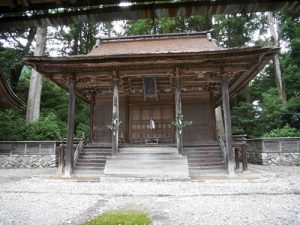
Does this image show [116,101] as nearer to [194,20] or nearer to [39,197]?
[39,197]

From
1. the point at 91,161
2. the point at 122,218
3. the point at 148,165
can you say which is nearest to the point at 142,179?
the point at 148,165

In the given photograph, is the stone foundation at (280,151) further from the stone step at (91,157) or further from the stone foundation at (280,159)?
the stone step at (91,157)

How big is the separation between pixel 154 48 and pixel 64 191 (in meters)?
10.2

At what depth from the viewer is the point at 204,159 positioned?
36.7 feet

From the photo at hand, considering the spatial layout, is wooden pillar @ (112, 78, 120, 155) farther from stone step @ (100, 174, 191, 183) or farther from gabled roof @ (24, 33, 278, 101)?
stone step @ (100, 174, 191, 183)

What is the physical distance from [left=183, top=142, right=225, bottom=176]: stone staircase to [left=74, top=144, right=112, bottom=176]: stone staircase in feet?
11.9

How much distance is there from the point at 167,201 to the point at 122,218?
1877mm

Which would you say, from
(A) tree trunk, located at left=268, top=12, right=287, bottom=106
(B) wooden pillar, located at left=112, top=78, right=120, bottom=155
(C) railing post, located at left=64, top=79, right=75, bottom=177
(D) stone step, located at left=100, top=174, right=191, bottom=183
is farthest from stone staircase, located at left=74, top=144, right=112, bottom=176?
(A) tree trunk, located at left=268, top=12, right=287, bottom=106

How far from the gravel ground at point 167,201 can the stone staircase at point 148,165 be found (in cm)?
73

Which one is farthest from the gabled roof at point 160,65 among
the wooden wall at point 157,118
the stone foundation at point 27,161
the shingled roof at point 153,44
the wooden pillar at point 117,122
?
the stone foundation at point 27,161

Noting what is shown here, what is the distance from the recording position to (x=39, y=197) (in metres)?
6.96

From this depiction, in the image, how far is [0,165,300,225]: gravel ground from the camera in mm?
4785

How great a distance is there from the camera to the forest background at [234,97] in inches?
721

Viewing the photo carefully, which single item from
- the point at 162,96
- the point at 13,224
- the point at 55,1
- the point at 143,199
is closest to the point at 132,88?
the point at 162,96
